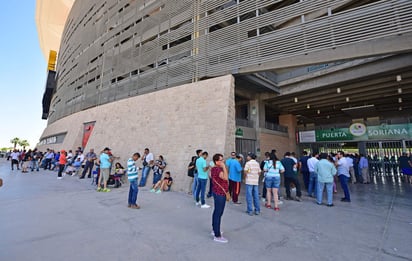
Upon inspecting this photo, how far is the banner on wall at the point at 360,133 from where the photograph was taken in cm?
1308

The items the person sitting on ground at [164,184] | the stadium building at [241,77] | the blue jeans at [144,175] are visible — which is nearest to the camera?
A: the stadium building at [241,77]

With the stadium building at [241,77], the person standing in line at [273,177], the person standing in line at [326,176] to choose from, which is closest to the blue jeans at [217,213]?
the person standing in line at [273,177]

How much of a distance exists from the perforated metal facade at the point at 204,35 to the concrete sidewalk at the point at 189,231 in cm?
637

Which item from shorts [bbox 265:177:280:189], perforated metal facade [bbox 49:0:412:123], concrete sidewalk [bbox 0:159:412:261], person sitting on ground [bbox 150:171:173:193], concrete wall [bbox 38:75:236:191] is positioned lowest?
concrete sidewalk [bbox 0:159:412:261]

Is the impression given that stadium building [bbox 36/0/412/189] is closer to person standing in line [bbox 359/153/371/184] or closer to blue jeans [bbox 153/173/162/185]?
blue jeans [bbox 153/173/162/185]

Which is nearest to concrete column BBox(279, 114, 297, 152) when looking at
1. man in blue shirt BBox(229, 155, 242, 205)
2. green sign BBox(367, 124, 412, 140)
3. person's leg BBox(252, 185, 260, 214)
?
green sign BBox(367, 124, 412, 140)

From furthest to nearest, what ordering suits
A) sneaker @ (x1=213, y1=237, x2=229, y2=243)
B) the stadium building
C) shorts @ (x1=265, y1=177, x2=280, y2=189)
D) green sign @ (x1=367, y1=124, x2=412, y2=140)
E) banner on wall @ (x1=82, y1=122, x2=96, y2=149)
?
banner on wall @ (x1=82, y1=122, x2=96, y2=149)
green sign @ (x1=367, y1=124, x2=412, y2=140)
the stadium building
shorts @ (x1=265, y1=177, x2=280, y2=189)
sneaker @ (x1=213, y1=237, x2=229, y2=243)

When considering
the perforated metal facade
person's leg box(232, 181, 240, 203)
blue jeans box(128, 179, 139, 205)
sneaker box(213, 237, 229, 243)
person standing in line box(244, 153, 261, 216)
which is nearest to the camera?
sneaker box(213, 237, 229, 243)

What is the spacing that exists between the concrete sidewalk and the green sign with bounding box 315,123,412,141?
32.9ft

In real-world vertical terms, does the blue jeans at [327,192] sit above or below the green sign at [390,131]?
below

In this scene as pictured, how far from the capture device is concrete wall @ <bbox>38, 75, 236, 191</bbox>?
8.77 m

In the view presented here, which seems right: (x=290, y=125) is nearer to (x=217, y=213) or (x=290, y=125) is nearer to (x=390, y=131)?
(x=390, y=131)

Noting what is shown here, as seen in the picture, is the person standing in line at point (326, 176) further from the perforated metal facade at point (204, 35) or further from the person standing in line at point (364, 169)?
the person standing in line at point (364, 169)

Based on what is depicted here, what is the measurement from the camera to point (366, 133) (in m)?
14.4
